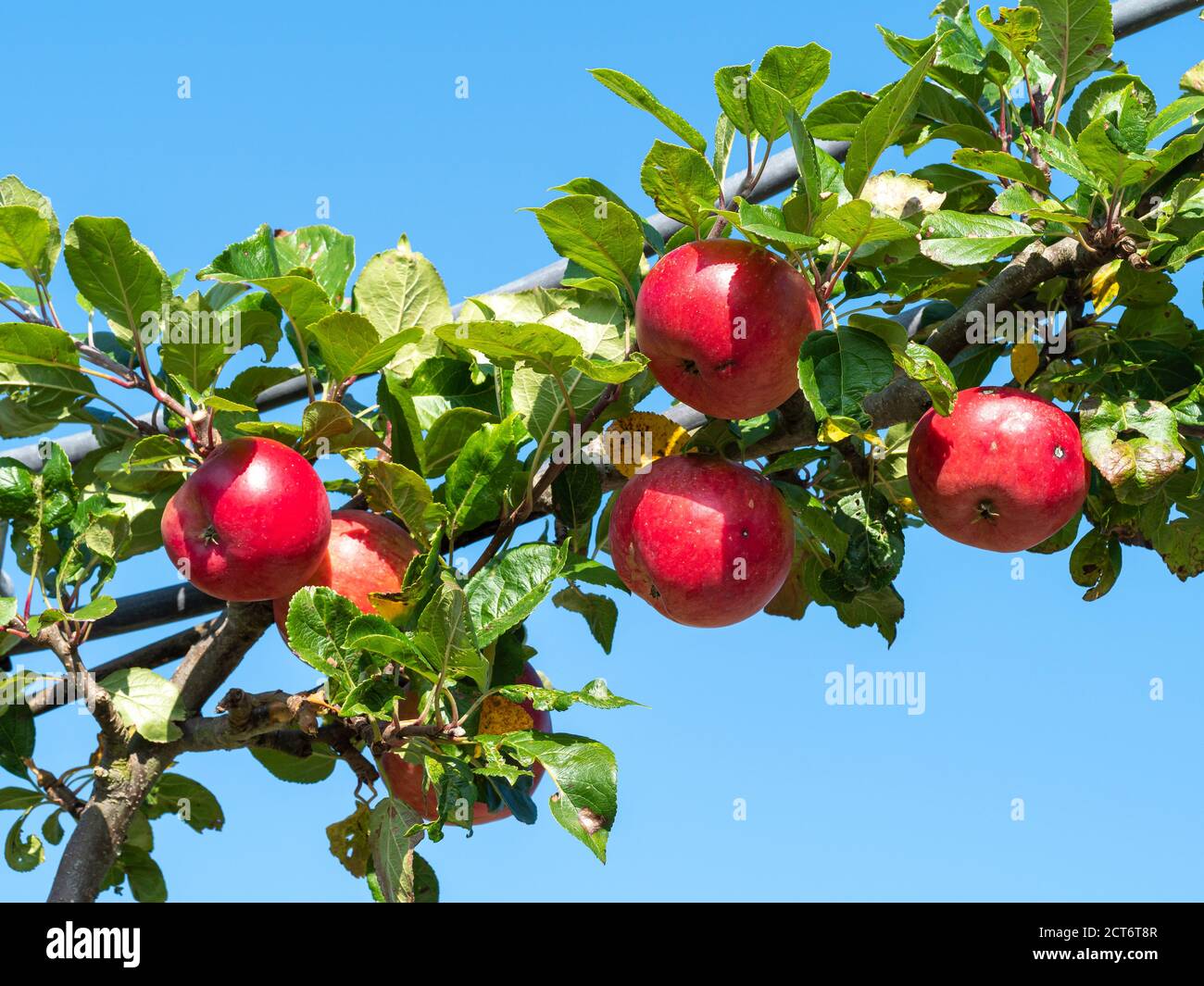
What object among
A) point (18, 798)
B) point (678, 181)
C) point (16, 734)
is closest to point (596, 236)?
point (678, 181)

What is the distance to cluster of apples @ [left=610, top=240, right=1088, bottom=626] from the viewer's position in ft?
4.66

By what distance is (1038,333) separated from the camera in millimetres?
1639

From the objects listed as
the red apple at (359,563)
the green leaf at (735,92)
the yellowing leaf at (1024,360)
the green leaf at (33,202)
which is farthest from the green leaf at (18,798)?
the yellowing leaf at (1024,360)

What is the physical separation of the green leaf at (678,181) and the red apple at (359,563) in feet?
1.83

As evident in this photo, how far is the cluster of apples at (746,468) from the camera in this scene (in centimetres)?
142

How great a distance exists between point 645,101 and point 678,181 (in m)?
0.10

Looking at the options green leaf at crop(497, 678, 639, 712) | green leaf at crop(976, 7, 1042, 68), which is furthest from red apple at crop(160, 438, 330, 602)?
green leaf at crop(976, 7, 1042, 68)

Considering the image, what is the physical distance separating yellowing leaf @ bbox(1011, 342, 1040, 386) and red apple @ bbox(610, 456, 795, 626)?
0.37 metres

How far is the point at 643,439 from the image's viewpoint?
170cm

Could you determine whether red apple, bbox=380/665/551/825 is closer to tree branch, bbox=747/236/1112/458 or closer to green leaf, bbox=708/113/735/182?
tree branch, bbox=747/236/1112/458

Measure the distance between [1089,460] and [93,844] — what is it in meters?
1.43

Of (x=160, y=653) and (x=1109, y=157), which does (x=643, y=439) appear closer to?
(x=1109, y=157)

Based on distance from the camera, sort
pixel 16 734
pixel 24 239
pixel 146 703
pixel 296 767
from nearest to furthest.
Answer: pixel 24 239
pixel 146 703
pixel 16 734
pixel 296 767
